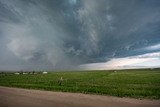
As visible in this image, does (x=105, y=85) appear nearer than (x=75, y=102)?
No

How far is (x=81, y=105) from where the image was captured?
72.1 feet

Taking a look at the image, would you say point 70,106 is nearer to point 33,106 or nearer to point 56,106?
point 56,106

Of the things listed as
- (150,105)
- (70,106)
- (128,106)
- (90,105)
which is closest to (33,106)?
(70,106)

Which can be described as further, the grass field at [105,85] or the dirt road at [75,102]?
the grass field at [105,85]

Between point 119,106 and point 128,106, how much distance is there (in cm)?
99

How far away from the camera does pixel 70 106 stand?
69.8 feet

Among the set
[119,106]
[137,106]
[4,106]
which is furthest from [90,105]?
[4,106]

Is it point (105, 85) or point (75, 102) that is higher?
point (105, 85)

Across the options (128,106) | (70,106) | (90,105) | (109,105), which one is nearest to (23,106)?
(70,106)

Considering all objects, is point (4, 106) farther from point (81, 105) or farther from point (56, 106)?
point (81, 105)

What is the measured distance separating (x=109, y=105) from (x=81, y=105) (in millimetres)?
3061

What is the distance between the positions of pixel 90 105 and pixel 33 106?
606cm

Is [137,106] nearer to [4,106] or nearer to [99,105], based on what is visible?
[99,105]

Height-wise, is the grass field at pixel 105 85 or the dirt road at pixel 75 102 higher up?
the grass field at pixel 105 85
